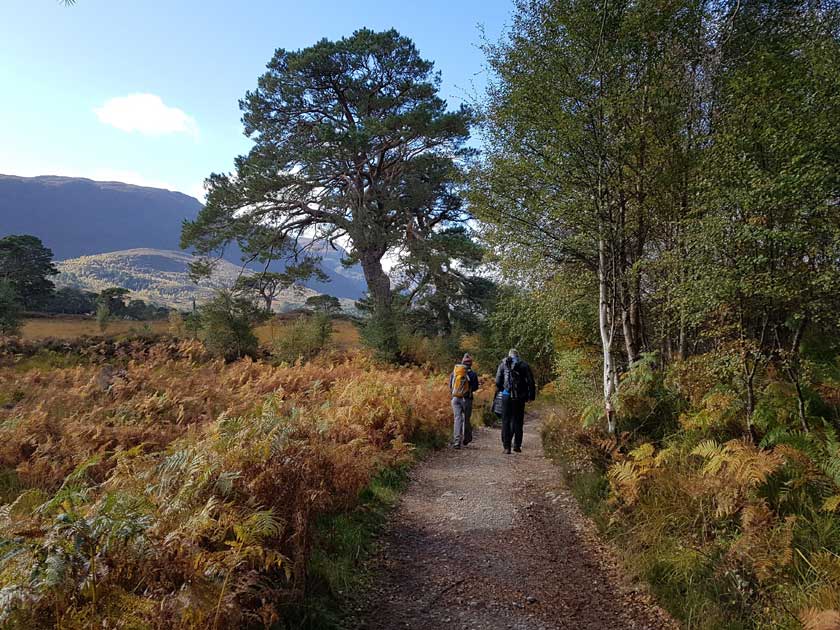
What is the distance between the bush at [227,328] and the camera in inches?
774

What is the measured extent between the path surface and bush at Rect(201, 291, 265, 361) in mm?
14581

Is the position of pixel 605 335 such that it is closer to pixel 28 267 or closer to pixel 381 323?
pixel 381 323

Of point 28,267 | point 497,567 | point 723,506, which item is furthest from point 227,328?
point 28,267

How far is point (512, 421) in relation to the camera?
956 centimetres

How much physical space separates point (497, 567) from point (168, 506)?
305cm

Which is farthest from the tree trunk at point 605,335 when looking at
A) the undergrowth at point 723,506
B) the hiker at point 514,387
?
the hiker at point 514,387

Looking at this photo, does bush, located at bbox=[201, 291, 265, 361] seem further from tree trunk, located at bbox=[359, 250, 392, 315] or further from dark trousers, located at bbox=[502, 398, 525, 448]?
dark trousers, located at bbox=[502, 398, 525, 448]

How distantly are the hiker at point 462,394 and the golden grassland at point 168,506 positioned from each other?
42.3 inches

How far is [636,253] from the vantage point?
8.64 metres

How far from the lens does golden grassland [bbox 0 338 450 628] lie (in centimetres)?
281

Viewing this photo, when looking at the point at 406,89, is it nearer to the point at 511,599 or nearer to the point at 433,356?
the point at 433,356

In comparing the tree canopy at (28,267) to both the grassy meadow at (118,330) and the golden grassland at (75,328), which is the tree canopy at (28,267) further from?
the golden grassland at (75,328)

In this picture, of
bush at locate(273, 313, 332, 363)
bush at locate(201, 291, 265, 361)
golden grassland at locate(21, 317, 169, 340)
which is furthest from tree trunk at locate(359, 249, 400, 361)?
golden grassland at locate(21, 317, 169, 340)

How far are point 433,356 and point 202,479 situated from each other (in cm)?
1786
